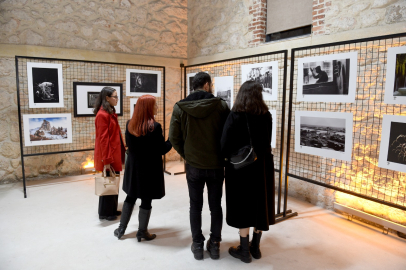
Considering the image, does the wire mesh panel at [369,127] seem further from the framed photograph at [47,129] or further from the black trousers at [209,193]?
the framed photograph at [47,129]

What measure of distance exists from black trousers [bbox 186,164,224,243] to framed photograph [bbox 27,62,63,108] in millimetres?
3928

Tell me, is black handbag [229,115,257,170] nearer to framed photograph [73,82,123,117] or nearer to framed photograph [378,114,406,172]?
framed photograph [378,114,406,172]

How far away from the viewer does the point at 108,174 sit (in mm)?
3992

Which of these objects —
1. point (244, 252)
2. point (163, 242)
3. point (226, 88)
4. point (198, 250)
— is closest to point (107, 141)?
point (163, 242)

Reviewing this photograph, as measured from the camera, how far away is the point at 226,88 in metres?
5.24

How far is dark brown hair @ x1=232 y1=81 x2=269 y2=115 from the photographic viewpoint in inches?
110

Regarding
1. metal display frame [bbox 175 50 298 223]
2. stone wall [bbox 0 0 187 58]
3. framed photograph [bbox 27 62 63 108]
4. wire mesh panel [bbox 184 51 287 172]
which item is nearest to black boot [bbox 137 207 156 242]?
metal display frame [bbox 175 50 298 223]

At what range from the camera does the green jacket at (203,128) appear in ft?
9.48

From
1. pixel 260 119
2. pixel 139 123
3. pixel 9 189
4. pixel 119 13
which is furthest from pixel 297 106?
pixel 9 189

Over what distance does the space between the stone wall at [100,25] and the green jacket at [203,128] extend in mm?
4575

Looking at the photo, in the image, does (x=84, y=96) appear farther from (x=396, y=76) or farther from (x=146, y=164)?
(x=396, y=76)

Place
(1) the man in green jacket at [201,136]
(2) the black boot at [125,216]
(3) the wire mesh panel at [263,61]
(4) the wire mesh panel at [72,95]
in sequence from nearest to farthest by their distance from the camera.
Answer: (1) the man in green jacket at [201,136] → (2) the black boot at [125,216] → (3) the wire mesh panel at [263,61] → (4) the wire mesh panel at [72,95]

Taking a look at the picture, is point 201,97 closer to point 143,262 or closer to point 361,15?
point 143,262

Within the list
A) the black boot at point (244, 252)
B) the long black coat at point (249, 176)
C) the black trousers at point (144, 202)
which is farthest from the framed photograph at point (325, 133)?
the black trousers at point (144, 202)
